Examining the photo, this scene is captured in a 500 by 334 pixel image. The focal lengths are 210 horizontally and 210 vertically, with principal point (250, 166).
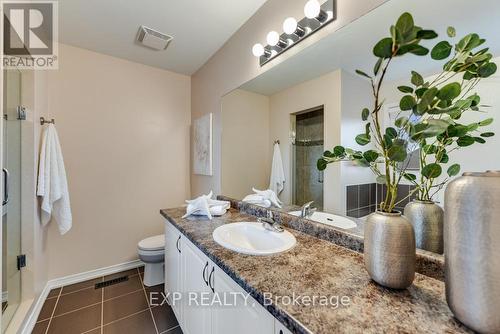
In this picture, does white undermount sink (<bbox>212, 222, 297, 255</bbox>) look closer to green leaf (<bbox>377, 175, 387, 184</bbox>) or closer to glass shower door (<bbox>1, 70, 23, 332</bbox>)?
green leaf (<bbox>377, 175, 387, 184</bbox>)

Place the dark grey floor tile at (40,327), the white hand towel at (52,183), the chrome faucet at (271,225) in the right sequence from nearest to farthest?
the chrome faucet at (271,225) < the dark grey floor tile at (40,327) < the white hand towel at (52,183)

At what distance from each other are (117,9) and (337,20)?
1663mm

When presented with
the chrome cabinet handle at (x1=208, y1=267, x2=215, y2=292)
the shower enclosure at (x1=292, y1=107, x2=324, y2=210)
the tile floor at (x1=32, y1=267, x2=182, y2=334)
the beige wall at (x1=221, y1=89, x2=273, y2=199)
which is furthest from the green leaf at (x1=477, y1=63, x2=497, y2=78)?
the tile floor at (x1=32, y1=267, x2=182, y2=334)

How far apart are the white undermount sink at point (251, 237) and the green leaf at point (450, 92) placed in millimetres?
809

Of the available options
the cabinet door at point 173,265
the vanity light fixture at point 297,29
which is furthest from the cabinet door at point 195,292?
the vanity light fixture at point 297,29

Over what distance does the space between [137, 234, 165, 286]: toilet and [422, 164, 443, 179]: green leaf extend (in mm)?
2132

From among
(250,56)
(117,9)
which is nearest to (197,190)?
(250,56)

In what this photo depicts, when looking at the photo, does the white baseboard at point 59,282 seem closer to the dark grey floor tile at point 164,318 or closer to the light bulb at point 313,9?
the dark grey floor tile at point 164,318

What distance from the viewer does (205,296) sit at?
1.09m

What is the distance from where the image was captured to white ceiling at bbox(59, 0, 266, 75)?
1.61 metres

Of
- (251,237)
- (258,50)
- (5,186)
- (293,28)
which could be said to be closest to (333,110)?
(293,28)

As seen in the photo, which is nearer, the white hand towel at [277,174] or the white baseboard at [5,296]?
the white baseboard at [5,296]

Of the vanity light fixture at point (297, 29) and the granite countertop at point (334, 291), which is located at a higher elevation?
the vanity light fixture at point (297, 29)

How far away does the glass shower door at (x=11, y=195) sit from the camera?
149 cm
